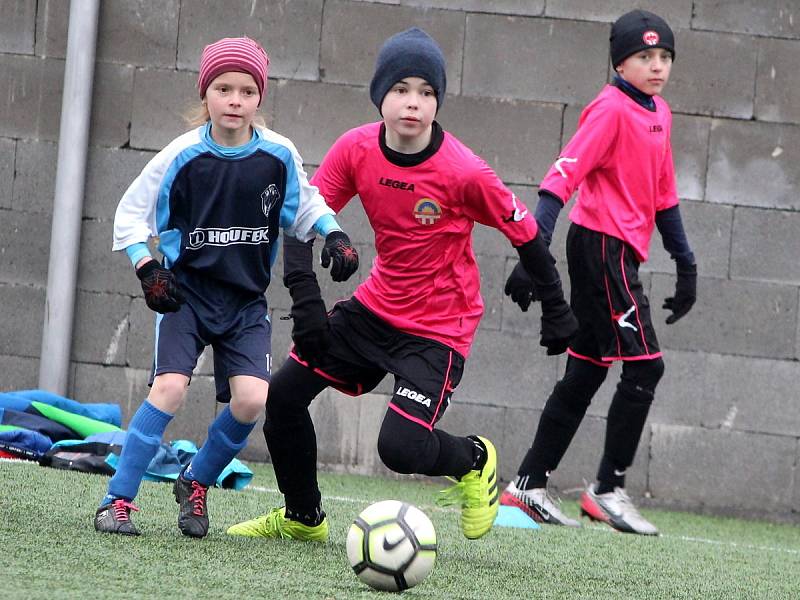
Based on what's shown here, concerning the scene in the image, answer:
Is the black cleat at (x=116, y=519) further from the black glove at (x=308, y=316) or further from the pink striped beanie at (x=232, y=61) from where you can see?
the pink striped beanie at (x=232, y=61)

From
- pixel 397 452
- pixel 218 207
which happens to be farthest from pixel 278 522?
pixel 218 207

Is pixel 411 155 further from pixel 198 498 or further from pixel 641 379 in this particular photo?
pixel 641 379

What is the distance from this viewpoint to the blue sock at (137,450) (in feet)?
13.3

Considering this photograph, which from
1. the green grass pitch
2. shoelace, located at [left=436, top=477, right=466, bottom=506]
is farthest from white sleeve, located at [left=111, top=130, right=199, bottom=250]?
shoelace, located at [left=436, top=477, right=466, bottom=506]

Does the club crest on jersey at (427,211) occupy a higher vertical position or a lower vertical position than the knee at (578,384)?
higher

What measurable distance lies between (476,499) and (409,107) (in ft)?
4.04

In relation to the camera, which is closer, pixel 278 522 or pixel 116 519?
pixel 116 519

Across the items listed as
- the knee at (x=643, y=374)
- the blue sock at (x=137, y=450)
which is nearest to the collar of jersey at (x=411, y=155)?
the blue sock at (x=137, y=450)

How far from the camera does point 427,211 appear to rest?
4.14 m

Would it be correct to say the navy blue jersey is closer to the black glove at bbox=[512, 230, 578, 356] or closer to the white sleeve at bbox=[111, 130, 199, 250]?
the white sleeve at bbox=[111, 130, 199, 250]

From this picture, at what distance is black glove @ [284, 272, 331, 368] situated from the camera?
405 cm

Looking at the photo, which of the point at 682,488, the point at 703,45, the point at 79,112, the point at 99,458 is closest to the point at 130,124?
the point at 79,112

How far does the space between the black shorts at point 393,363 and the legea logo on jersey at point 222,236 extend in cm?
36

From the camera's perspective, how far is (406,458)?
4043mm
